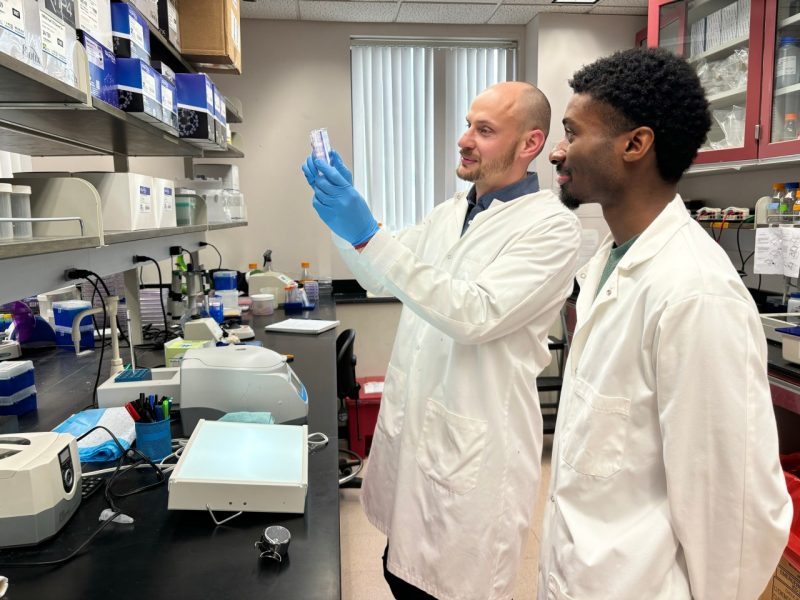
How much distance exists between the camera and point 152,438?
1331 mm

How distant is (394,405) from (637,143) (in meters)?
0.91

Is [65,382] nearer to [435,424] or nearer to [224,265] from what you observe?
Answer: [435,424]

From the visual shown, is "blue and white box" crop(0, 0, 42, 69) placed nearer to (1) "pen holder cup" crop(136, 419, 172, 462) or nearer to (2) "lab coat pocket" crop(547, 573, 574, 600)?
(1) "pen holder cup" crop(136, 419, 172, 462)

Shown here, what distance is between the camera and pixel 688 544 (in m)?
0.80

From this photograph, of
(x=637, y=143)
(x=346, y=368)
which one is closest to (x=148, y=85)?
(x=637, y=143)

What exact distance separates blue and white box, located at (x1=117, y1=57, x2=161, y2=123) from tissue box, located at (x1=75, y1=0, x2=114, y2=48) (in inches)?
2.6

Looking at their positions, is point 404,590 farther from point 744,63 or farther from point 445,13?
point 445,13

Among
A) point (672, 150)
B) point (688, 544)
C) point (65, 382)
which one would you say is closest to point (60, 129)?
point (65, 382)

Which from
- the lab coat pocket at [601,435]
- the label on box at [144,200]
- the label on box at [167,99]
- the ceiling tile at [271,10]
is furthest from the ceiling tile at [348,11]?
the lab coat pocket at [601,435]

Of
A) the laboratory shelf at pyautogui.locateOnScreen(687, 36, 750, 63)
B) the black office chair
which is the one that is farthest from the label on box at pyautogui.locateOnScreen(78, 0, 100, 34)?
the laboratory shelf at pyautogui.locateOnScreen(687, 36, 750, 63)

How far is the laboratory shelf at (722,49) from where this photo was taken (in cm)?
271

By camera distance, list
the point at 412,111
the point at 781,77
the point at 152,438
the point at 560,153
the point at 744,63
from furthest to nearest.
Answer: the point at 412,111
the point at 744,63
the point at 781,77
the point at 152,438
the point at 560,153

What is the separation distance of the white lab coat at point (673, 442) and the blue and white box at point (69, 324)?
2194 millimetres

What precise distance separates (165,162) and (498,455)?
3.34 metres
